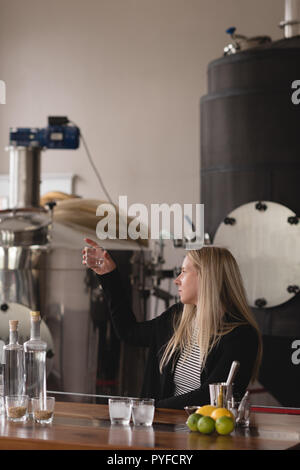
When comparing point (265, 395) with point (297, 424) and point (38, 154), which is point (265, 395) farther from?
point (297, 424)

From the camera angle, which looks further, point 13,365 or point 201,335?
point 201,335

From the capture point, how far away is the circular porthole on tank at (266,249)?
13.9ft

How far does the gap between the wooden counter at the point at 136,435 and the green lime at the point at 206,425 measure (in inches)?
0.5

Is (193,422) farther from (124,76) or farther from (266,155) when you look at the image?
(124,76)

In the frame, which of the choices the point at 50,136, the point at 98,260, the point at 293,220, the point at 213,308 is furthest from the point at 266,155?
the point at 213,308

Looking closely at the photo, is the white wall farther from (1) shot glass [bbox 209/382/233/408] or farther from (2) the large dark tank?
(1) shot glass [bbox 209/382/233/408]

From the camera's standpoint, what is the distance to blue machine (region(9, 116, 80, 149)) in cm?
395

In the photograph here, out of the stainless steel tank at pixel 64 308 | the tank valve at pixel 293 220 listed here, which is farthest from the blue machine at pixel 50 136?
the tank valve at pixel 293 220

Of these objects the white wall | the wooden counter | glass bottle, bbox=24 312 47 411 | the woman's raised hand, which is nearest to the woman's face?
the woman's raised hand

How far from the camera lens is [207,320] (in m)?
2.41

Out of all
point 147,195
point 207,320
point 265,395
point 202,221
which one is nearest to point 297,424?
point 207,320

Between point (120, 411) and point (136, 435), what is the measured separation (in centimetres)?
15

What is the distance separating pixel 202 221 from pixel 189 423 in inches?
118

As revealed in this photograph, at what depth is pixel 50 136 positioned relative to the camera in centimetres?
419
